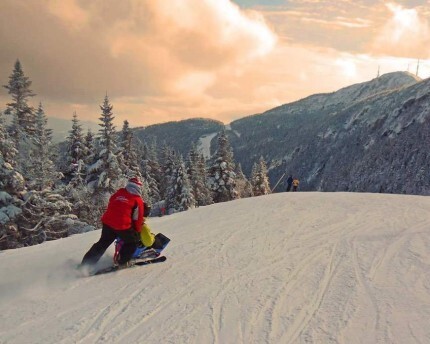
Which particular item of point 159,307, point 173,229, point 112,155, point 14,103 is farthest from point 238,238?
point 14,103

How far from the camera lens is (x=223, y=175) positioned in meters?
44.8

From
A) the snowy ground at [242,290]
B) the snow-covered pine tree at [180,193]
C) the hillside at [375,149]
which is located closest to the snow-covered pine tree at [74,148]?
the snow-covered pine tree at [180,193]

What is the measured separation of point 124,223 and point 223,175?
124 ft

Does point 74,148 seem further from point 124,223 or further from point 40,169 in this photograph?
point 124,223

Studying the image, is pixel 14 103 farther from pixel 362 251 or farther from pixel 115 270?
pixel 362 251

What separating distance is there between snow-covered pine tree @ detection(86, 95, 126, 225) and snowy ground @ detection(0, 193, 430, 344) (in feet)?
71.3

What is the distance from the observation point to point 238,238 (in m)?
9.25

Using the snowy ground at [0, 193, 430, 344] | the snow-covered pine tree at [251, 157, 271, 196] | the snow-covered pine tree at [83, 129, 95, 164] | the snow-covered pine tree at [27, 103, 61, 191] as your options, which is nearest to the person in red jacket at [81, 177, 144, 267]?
the snowy ground at [0, 193, 430, 344]

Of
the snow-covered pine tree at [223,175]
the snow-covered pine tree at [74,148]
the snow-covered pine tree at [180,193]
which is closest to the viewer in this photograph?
the snow-covered pine tree at [74,148]

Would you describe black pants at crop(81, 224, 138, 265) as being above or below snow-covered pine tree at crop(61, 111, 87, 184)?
below

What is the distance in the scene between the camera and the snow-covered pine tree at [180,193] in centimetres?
4372

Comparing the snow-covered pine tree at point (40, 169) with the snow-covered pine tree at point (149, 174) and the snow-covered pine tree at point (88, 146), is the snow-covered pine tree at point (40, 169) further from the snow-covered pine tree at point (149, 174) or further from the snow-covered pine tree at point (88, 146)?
the snow-covered pine tree at point (149, 174)

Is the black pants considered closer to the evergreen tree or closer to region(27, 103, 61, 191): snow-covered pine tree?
region(27, 103, 61, 191): snow-covered pine tree

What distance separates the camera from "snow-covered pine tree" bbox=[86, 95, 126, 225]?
31328 mm
